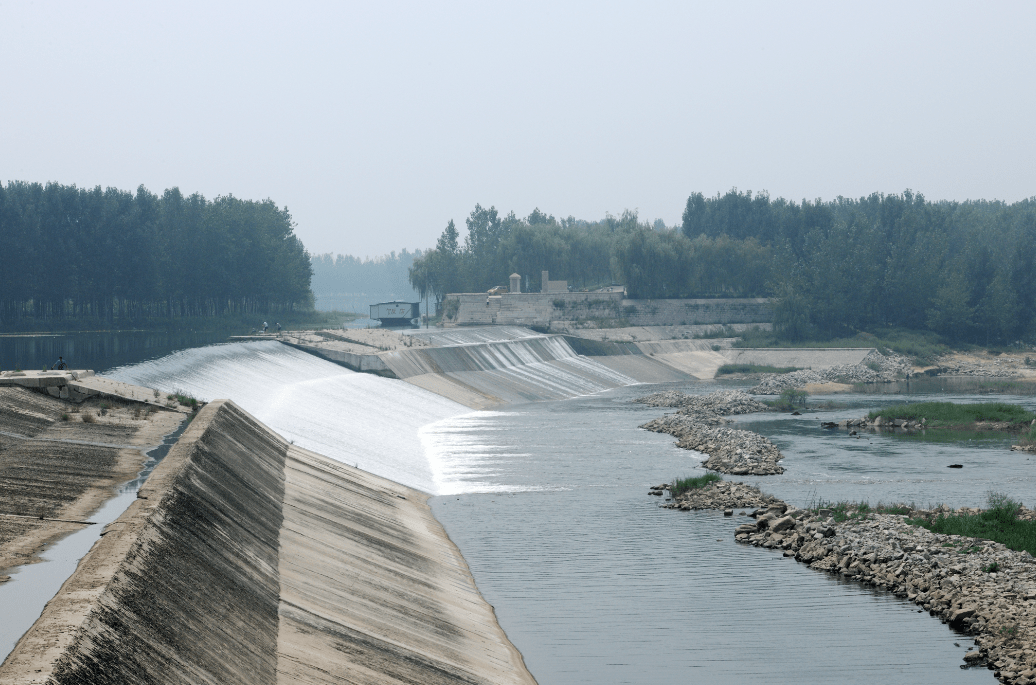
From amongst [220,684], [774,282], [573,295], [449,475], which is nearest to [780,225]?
[774,282]

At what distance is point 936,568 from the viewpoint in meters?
23.1

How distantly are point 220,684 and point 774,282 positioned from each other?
118 meters

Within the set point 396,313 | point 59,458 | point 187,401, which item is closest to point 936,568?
point 59,458

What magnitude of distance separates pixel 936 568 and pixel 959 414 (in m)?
34.1

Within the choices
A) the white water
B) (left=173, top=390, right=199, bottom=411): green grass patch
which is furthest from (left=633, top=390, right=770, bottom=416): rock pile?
(left=173, top=390, right=199, bottom=411): green grass patch

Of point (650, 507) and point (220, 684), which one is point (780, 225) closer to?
point (650, 507)

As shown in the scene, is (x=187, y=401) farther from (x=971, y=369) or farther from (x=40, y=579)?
(x=971, y=369)

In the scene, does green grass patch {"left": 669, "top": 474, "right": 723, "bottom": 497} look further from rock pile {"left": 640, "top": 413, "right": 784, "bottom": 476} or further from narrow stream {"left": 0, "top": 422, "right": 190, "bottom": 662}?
narrow stream {"left": 0, "top": 422, "right": 190, "bottom": 662}

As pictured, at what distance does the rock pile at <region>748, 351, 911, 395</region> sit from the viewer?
79.9 meters

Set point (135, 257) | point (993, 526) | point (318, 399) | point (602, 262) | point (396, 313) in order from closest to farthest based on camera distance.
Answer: point (993, 526) < point (318, 399) < point (135, 257) < point (396, 313) < point (602, 262)

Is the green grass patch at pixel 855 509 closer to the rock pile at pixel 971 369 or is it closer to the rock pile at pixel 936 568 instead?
the rock pile at pixel 936 568

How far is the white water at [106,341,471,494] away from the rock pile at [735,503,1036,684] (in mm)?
12996

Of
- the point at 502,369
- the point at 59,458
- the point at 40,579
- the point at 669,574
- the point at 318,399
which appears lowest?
the point at 669,574

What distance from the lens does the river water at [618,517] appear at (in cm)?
1864
